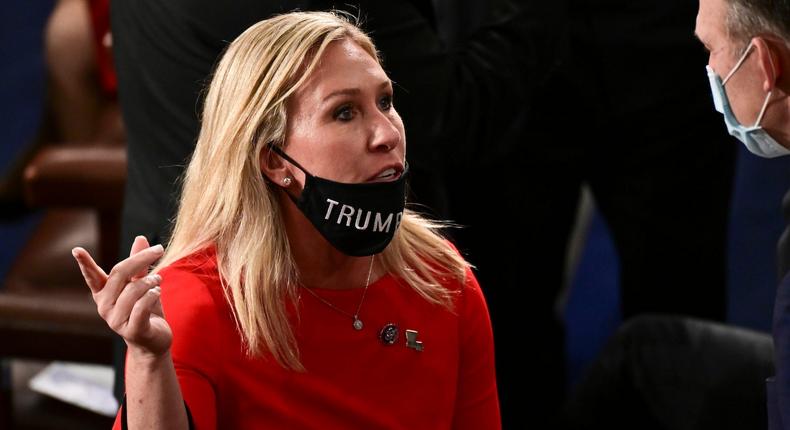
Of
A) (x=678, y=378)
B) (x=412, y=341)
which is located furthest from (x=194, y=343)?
(x=678, y=378)

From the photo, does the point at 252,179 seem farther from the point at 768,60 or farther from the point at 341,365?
the point at 768,60

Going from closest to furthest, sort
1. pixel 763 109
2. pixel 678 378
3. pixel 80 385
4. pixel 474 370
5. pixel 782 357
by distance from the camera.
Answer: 1. pixel 782 357
2. pixel 763 109
3. pixel 474 370
4. pixel 678 378
5. pixel 80 385

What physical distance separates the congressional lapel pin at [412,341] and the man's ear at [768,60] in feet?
1.96

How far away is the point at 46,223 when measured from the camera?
3.43 metres

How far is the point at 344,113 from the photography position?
5.67 ft

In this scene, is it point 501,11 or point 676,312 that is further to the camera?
point 676,312

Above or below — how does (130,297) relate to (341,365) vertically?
above

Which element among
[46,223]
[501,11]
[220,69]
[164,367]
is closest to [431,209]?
[501,11]

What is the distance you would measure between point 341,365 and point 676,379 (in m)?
1.09

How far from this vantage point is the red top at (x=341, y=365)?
168 centimetres

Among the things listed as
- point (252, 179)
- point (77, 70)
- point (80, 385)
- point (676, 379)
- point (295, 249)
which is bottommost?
point (80, 385)

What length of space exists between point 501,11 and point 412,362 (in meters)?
0.77

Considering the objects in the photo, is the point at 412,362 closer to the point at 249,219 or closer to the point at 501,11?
the point at 249,219

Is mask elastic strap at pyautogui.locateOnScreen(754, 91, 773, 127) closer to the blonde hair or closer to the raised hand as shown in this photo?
the blonde hair
